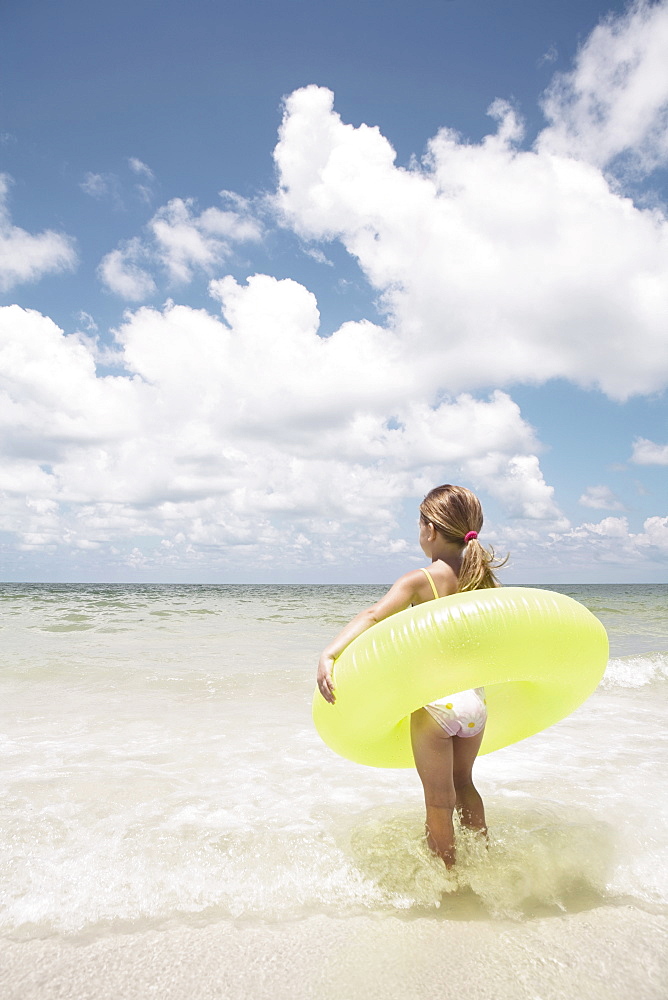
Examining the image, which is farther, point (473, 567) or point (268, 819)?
point (268, 819)

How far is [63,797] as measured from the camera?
3781 millimetres

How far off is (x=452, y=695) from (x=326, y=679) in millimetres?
582

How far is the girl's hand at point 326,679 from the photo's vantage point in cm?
273

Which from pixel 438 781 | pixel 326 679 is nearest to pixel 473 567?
pixel 326 679

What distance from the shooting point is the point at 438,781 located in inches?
105

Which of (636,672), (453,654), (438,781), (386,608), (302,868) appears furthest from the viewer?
(636,672)

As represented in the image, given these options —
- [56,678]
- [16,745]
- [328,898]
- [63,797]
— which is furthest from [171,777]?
[56,678]

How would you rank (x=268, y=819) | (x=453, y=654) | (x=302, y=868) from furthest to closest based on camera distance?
(x=268, y=819) → (x=302, y=868) → (x=453, y=654)

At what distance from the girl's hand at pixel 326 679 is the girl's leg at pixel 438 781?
430mm

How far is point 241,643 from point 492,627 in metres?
9.80

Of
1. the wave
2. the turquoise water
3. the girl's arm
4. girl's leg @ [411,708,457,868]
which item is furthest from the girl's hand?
→ the wave

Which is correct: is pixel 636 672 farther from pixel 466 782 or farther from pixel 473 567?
pixel 473 567

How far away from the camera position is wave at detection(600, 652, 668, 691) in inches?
339

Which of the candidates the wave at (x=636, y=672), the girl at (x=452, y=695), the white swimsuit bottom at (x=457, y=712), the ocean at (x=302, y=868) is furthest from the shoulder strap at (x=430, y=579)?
the wave at (x=636, y=672)
